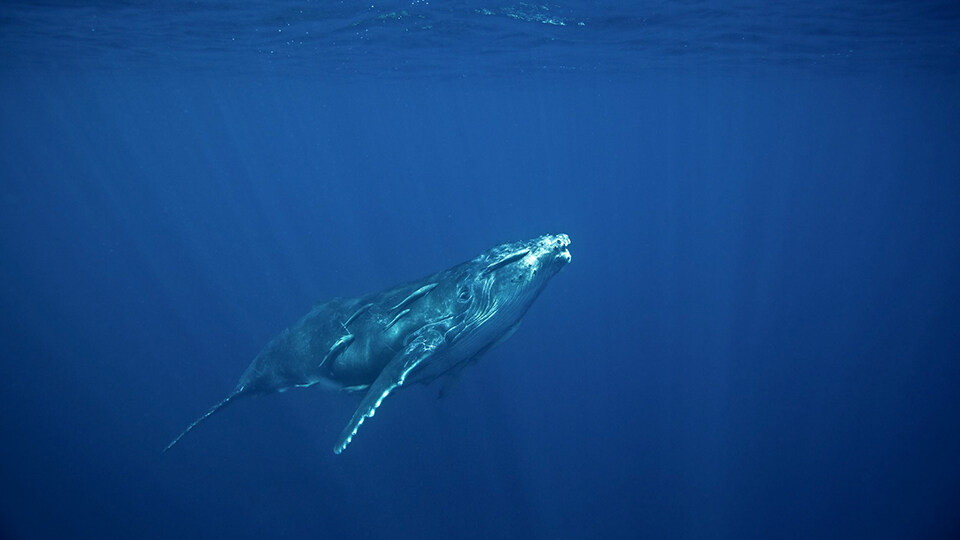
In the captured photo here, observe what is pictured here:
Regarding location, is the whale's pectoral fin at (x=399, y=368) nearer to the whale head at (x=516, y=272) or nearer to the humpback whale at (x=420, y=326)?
the humpback whale at (x=420, y=326)

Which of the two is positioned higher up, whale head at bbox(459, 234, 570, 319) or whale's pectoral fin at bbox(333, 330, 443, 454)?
whale head at bbox(459, 234, 570, 319)

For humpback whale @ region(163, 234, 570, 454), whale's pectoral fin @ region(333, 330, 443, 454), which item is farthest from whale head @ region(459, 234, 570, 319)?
whale's pectoral fin @ region(333, 330, 443, 454)

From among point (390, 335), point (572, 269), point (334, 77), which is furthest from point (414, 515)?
point (334, 77)

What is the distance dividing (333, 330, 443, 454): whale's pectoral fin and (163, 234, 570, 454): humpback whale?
13 millimetres

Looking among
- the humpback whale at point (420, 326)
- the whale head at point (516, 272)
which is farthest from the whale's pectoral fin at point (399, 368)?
the whale head at point (516, 272)

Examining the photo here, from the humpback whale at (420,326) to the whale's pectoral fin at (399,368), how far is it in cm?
1

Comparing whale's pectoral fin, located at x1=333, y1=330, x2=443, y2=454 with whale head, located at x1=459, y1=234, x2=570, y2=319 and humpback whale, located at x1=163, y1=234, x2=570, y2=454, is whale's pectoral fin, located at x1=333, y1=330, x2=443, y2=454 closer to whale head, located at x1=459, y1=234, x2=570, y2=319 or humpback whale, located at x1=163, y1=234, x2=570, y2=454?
humpback whale, located at x1=163, y1=234, x2=570, y2=454

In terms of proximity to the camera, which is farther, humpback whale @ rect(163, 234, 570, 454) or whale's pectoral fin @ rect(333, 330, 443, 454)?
humpback whale @ rect(163, 234, 570, 454)

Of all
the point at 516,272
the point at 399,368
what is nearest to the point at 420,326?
the point at 399,368

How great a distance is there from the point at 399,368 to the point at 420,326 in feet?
2.31

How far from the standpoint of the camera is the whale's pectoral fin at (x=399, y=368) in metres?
6.78

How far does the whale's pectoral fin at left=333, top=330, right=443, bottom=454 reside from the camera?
6.78 m

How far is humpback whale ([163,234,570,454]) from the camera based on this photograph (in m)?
7.11

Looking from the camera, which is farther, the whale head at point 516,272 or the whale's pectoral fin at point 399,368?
the whale head at point 516,272
